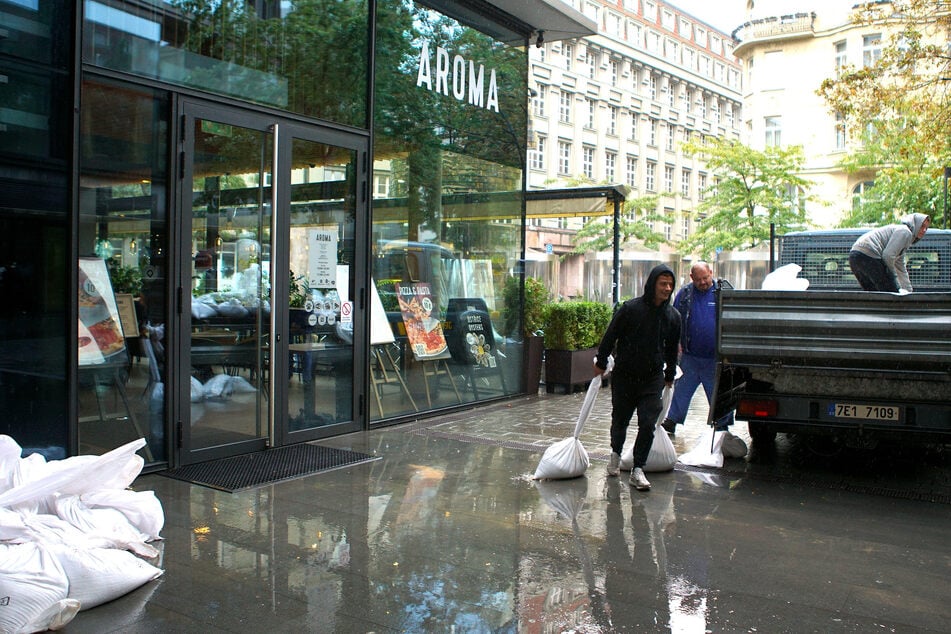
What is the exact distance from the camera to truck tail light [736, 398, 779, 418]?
6.84 meters

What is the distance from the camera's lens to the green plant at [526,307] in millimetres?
11242

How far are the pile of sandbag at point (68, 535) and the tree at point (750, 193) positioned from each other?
106ft

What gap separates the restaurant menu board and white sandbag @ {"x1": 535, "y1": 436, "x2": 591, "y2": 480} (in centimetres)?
346

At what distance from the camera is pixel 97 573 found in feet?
13.2

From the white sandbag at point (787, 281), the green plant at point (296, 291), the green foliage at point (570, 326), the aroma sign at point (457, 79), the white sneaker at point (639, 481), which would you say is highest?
the aroma sign at point (457, 79)

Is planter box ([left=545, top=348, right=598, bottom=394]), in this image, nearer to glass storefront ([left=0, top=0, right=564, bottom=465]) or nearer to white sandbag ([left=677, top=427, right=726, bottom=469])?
glass storefront ([left=0, top=0, right=564, bottom=465])

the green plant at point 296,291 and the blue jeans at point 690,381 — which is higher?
the green plant at point 296,291

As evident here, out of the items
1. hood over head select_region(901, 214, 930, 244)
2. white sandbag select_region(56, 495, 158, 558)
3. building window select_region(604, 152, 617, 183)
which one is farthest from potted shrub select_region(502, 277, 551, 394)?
building window select_region(604, 152, 617, 183)

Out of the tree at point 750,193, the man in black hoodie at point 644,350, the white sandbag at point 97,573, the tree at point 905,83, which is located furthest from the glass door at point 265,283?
the tree at point 750,193

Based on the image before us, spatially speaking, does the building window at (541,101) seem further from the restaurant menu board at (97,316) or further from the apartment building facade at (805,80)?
the restaurant menu board at (97,316)

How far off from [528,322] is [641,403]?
16.2ft

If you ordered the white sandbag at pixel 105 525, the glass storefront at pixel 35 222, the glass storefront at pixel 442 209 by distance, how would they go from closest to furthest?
the white sandbag at pixel 105 525 → the glass storefront at pixel 35 222 → the glass storefront at pixel 442 209

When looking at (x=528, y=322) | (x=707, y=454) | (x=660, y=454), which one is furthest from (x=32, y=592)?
(x=528, y=322)

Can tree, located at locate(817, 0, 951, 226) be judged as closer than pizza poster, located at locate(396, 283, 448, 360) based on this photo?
No
